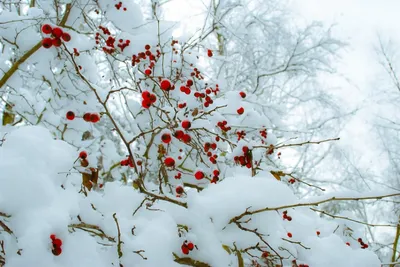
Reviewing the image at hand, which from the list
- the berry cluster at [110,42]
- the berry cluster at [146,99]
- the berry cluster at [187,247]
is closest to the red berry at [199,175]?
the berry cluster at [146,99]

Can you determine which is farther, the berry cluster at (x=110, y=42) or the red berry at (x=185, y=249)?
the berry cluster at (x=110, y=42)

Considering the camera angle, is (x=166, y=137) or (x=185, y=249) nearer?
(x=185, y=249)

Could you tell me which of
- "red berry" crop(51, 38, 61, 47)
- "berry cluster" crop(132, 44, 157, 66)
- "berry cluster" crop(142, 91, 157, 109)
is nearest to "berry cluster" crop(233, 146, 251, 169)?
"berry cluster" crop(142, 91, 157, 109)

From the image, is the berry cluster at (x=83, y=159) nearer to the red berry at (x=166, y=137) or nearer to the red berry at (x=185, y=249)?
the red berry at (x=166, y=137)

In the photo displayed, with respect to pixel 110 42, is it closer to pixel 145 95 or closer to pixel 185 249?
pixel 145 95

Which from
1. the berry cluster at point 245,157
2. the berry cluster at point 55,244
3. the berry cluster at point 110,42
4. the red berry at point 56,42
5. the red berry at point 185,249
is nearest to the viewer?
the berry cluster at point 55,244

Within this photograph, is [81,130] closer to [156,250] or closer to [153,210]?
[153,210]

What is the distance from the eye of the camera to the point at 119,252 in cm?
117

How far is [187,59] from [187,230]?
2.20 m

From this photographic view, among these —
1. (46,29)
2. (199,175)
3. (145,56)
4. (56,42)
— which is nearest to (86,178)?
(199,175)

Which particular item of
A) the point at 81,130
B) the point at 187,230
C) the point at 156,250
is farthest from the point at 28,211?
the point at 81,130

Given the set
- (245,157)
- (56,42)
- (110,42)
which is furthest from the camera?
(110,42)

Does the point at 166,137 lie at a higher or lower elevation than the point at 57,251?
higher

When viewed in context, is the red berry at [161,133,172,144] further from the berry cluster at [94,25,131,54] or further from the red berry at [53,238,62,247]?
the berry cluster at [94,25,131,54]
